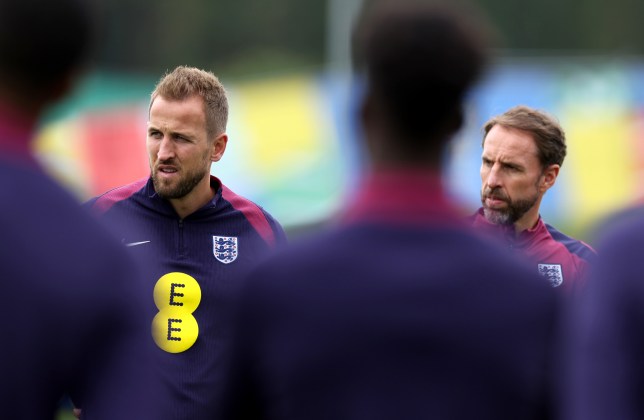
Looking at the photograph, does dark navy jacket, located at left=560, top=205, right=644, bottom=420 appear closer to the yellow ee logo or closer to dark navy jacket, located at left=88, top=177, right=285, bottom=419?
dark navy jacket, located at left=88, top=177, right=285, bottom=419

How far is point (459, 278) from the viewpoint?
238cm

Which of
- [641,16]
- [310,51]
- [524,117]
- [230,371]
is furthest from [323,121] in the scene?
[230,371]

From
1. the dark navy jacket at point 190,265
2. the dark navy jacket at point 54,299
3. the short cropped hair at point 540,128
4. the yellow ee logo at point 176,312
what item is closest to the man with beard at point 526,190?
the short cropped hair at point 540,128

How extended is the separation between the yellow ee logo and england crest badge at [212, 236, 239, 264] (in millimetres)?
190

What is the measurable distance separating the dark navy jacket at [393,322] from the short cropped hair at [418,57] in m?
0.14

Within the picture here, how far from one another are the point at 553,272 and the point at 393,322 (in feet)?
11.3

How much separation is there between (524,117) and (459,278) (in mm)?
3817

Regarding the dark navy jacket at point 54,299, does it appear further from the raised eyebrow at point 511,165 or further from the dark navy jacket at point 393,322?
the raised eyebrow at point 511,165

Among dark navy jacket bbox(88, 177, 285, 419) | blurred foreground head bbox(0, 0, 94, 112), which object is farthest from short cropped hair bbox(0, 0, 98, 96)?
dark navy jacket bbox(88, 177, 285, 419)

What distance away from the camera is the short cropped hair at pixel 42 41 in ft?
7.74

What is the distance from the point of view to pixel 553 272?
18.6 ft

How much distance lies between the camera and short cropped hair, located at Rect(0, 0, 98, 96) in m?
2.36

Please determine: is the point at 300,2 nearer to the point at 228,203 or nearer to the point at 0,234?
the point at 228,203

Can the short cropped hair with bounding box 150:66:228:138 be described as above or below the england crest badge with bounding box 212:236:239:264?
above
